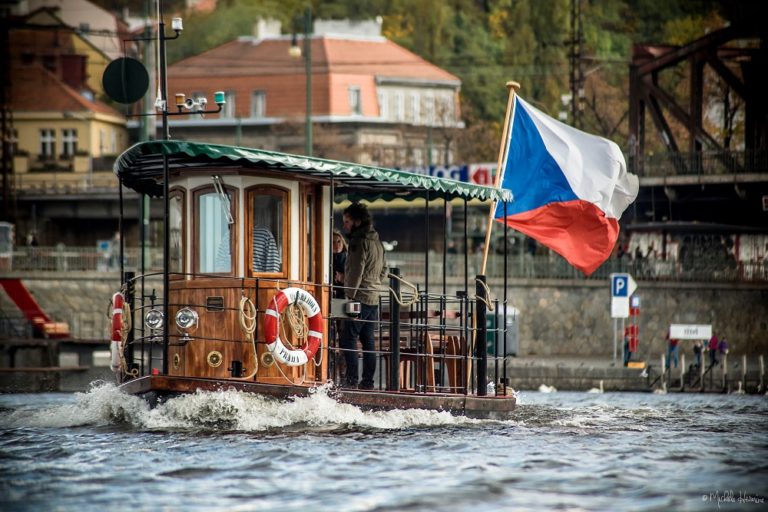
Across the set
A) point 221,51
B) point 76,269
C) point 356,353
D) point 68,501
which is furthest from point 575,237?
point 221,51

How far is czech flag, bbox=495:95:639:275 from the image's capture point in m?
21.6

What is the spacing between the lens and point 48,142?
76.4m

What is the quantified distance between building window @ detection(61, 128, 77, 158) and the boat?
5810cm

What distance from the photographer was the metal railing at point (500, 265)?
1799 inches

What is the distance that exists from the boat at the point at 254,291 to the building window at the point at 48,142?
58.0 m

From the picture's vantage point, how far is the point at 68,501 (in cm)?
1373

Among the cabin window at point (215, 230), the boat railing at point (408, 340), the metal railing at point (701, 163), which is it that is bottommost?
the boat railing at point (408, 340)

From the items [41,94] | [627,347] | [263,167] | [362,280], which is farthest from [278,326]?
[41,94]

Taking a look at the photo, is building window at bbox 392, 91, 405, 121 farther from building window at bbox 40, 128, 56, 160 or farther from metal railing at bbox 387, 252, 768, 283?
metal railing at bbox 387, 252, 768, 283

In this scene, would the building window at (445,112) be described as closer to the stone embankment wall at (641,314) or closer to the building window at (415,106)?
the building window at (415,106)

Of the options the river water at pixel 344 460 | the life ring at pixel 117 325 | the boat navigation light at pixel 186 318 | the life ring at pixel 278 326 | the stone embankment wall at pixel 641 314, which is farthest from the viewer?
the stone embankment wall at pixel 641 314

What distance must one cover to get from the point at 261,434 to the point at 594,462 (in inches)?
159

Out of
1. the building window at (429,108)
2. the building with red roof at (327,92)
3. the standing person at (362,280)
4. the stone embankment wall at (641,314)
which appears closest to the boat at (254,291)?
the standing person at (362,280)

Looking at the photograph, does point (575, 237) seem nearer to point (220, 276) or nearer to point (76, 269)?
point (220, 276)
